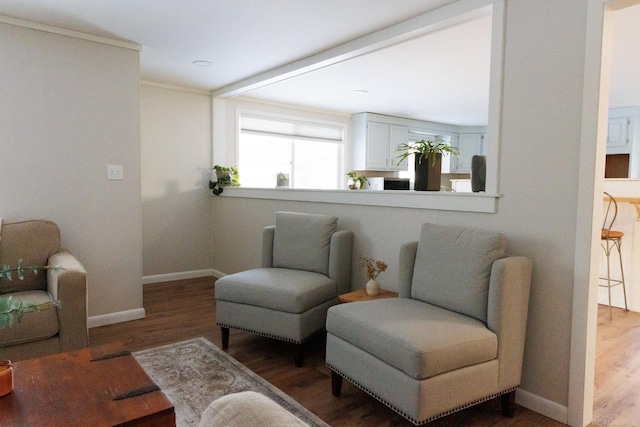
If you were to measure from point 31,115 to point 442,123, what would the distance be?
20.1ft

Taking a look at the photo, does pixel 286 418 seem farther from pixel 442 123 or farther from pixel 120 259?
pixel 442 123

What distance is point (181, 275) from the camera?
4.91 metres

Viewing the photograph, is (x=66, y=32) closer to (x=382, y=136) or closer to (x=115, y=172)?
(x=115, y=172)

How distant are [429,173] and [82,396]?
2183 mm

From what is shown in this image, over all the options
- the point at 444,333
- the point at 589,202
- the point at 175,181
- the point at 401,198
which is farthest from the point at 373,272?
the point at 175,181

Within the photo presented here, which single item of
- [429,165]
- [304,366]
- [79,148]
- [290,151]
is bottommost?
[304,366]

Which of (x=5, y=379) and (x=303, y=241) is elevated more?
(x=303, y=241)

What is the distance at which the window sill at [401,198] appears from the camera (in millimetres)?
2346

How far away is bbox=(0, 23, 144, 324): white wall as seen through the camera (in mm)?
2957

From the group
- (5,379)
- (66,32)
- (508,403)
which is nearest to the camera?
(5,379)

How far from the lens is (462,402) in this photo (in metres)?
1.82

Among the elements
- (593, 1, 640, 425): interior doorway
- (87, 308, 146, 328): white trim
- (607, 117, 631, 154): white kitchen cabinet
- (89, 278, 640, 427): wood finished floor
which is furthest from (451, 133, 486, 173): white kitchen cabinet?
(87, 308, 146, 328): white trim

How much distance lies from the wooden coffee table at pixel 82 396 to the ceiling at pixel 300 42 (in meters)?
2.13

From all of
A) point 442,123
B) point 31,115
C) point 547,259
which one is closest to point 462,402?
point 547,259
